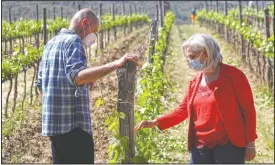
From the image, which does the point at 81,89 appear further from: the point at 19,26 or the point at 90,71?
the point at 19,26

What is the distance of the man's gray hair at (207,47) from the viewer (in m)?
3.55

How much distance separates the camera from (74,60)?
3.64 meters

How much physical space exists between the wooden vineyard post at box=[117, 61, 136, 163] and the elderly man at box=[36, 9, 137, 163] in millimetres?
331

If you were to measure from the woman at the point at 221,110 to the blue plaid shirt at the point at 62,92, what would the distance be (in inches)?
31.4

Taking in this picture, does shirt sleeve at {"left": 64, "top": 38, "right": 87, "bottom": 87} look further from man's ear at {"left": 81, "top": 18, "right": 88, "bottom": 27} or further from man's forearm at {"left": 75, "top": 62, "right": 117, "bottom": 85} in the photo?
man's ear at {"left": 81, "top": 18, "right": 88, "bottom": 27}

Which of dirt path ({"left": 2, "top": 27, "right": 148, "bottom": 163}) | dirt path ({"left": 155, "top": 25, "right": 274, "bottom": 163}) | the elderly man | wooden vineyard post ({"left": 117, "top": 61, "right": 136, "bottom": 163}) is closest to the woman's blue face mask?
the elderly man

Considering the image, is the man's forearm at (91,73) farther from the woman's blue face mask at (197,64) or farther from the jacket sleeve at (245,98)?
the jacket sleeve at (245,98)

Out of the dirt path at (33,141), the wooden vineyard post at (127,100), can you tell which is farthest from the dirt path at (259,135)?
the wooden vineyard post at (127,100)

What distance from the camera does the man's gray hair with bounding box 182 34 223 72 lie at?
355 centimetres

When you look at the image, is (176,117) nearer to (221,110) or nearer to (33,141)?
(221,110)

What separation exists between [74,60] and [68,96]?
0.31 metres

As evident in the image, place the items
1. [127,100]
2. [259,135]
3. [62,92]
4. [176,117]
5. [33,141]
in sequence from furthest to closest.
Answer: [259,135], [33,141], [127,100], [176,117], [62,92]

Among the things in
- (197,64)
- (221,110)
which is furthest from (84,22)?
(221,110)

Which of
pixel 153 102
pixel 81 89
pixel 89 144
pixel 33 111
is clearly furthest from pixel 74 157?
pixel 33 111
